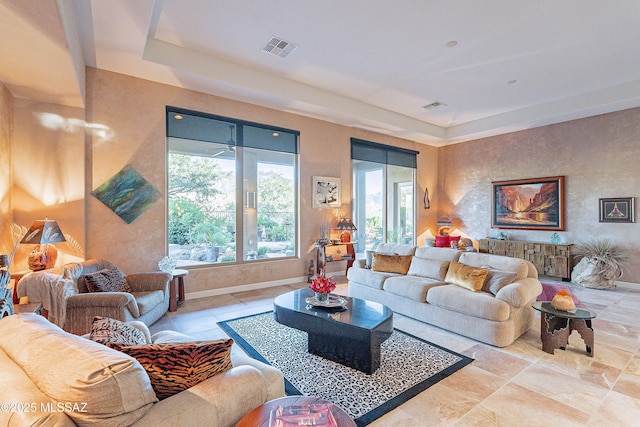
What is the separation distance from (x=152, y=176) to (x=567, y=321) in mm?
5479

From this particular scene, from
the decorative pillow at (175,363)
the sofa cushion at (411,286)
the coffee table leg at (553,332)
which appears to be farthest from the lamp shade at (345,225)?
the decorative pillow at (175,363)

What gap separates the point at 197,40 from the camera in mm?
4051

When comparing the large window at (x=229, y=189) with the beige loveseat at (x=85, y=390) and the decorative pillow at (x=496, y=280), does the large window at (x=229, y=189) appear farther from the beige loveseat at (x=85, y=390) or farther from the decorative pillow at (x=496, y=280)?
the beige loveseat at (x=85, y=390)

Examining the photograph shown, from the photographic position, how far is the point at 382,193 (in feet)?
25.7

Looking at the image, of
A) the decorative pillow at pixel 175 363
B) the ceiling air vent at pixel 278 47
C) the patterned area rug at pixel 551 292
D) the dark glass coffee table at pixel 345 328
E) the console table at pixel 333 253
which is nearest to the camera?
the decorative pillow at pixel 175 363

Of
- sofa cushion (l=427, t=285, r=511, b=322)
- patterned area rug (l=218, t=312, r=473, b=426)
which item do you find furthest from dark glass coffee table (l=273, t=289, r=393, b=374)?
sofa cushion (l=427, t=285, r=511, b=322)

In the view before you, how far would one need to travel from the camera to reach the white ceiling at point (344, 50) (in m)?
3.15

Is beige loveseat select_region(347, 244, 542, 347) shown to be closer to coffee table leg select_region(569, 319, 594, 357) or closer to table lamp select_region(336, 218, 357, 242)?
coffee table leg select_region(569, 319, 594, 357)

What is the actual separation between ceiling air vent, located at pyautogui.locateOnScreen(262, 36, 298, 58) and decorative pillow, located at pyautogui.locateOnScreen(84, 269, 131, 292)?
3.51 meters

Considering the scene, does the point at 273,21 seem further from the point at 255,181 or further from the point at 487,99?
the point at 487,99

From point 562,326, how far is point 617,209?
438cm

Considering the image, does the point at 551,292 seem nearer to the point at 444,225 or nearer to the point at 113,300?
the point at 444,225

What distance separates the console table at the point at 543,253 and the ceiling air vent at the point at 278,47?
6215 mm

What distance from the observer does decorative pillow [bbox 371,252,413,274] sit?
4.61 meters
